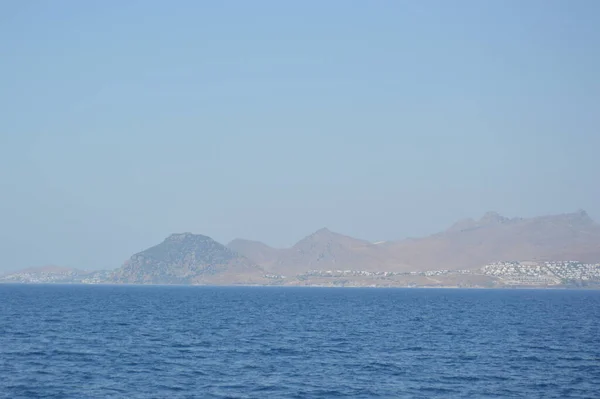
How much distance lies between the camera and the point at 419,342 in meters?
85.2

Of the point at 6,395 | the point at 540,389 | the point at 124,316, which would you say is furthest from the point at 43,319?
the point at 540,389

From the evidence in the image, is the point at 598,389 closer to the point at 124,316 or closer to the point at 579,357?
the point at 579,357

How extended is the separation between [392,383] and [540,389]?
10394 mm

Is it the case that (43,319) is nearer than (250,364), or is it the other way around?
(250,364)

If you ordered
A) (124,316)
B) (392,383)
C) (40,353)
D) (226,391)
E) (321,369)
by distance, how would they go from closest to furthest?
(226,391) → (392,383) → (321,369) → (40,353) → (124,316)

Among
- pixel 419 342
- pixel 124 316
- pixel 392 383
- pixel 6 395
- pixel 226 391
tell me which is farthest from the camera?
pixel 124 316

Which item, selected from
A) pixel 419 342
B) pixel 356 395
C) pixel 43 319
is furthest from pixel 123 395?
pixel 43 319

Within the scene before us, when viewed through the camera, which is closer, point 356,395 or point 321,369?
point 356,395

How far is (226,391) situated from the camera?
54.2 m

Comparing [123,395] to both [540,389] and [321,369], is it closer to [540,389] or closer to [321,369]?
[321,369]

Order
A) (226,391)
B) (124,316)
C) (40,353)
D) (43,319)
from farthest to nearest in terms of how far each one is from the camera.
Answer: (124,316), (43,319), (40,353), (226,391)

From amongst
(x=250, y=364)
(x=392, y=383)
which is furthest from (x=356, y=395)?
(x=250, y=364)

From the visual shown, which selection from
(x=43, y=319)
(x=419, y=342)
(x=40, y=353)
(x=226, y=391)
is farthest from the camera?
(x=43, y=319)

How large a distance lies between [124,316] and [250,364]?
5846 centimetres
